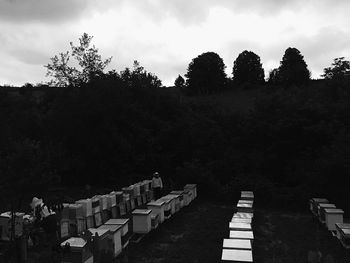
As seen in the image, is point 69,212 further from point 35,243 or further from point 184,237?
point 184,237

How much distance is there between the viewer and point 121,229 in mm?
7445

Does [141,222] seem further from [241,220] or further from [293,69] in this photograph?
[293,69]

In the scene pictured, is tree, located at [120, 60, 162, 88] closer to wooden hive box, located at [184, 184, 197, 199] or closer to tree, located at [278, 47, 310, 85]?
wooden hive box, located at [184, 184, 197, 199]

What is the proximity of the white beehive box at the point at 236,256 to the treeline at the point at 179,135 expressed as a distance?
8.61m

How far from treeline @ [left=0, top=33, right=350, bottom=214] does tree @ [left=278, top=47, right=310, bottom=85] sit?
1631 cm

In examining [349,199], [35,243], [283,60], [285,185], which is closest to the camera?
[35,243]

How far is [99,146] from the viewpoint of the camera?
18.5 meters

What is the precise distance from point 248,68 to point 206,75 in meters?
6.03

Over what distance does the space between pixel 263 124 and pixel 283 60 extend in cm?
2908

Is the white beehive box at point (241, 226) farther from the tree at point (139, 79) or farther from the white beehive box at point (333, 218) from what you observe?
the tree at point (139, 79)

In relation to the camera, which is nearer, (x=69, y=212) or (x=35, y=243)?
(x=35, y=243)

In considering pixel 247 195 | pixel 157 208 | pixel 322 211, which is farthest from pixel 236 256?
pixel 247 195

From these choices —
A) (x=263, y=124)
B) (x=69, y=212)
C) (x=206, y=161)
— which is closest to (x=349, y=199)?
(x=263, y=124)

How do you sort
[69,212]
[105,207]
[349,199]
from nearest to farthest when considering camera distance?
[69,212] < [105,207] < [349,199]
